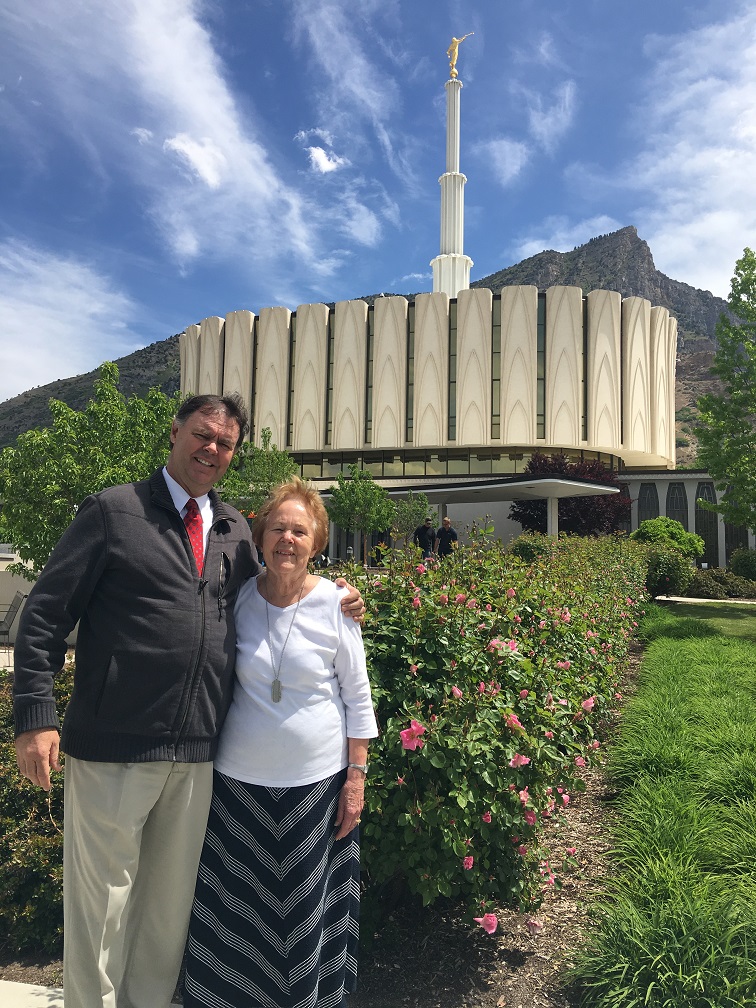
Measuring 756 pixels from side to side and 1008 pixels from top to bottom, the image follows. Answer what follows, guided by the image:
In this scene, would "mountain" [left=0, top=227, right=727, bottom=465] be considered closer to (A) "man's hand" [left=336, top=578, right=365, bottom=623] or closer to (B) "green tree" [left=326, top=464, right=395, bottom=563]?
(B) "green tree" [left=326, top=464, right=395, bottom=563]

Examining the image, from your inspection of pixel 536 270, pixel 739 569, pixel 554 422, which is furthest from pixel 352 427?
pixel 536 270

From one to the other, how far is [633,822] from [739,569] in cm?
2341

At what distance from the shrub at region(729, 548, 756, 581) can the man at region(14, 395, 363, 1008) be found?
1007 inches

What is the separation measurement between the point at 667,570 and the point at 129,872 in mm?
17970

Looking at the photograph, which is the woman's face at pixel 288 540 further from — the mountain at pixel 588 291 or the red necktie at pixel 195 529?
the mountain at pixel 588 291

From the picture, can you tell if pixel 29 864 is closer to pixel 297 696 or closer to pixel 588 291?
pixel 297 696

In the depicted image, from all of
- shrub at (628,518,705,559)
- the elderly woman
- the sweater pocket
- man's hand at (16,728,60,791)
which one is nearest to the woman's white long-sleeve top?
the elderly woman

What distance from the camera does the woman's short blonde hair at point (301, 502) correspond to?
8.60 feet

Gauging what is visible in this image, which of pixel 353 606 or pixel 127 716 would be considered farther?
pixel 353 606

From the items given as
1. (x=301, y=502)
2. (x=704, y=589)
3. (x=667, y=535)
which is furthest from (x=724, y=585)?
(x=301, y=502)

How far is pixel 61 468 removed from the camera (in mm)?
13227

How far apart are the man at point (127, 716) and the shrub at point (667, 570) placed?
17185 millimetres

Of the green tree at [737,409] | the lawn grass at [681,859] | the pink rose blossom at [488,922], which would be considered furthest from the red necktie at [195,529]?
the green tree at [737,409]

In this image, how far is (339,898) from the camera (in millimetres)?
2590
